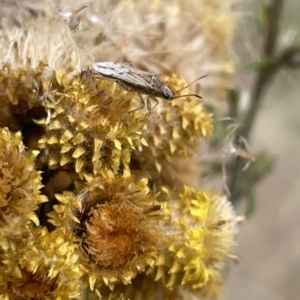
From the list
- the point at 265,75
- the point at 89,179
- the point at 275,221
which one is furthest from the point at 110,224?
the point at 275,221

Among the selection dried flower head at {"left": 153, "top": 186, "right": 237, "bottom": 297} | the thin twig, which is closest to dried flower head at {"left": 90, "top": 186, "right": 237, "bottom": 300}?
dried flower head at {"left": 153, "top": 186, "right": 237, "bottom": 297}

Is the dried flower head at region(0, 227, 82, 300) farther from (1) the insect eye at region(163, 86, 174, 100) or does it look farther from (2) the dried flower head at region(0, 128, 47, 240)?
(1) the insect eye at region(163, 86, 174, 100)

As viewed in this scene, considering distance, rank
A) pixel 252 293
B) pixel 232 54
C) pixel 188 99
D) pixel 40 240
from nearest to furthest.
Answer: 1. pixel 40 240
2. pixel 188 99
3. pixel 232 54
4. pixel 252 293

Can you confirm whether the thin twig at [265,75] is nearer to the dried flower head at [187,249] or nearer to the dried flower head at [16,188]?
the dried flower head at [187,249]

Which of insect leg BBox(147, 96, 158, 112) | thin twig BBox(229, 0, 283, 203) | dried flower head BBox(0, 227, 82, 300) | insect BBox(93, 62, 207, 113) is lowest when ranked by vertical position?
thin twig BBox(229, 0, 283, 203)

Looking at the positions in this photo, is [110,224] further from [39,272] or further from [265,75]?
[265,75]

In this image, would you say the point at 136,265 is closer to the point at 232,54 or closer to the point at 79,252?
the point at 79,252

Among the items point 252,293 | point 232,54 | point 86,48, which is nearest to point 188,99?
point 86,48
